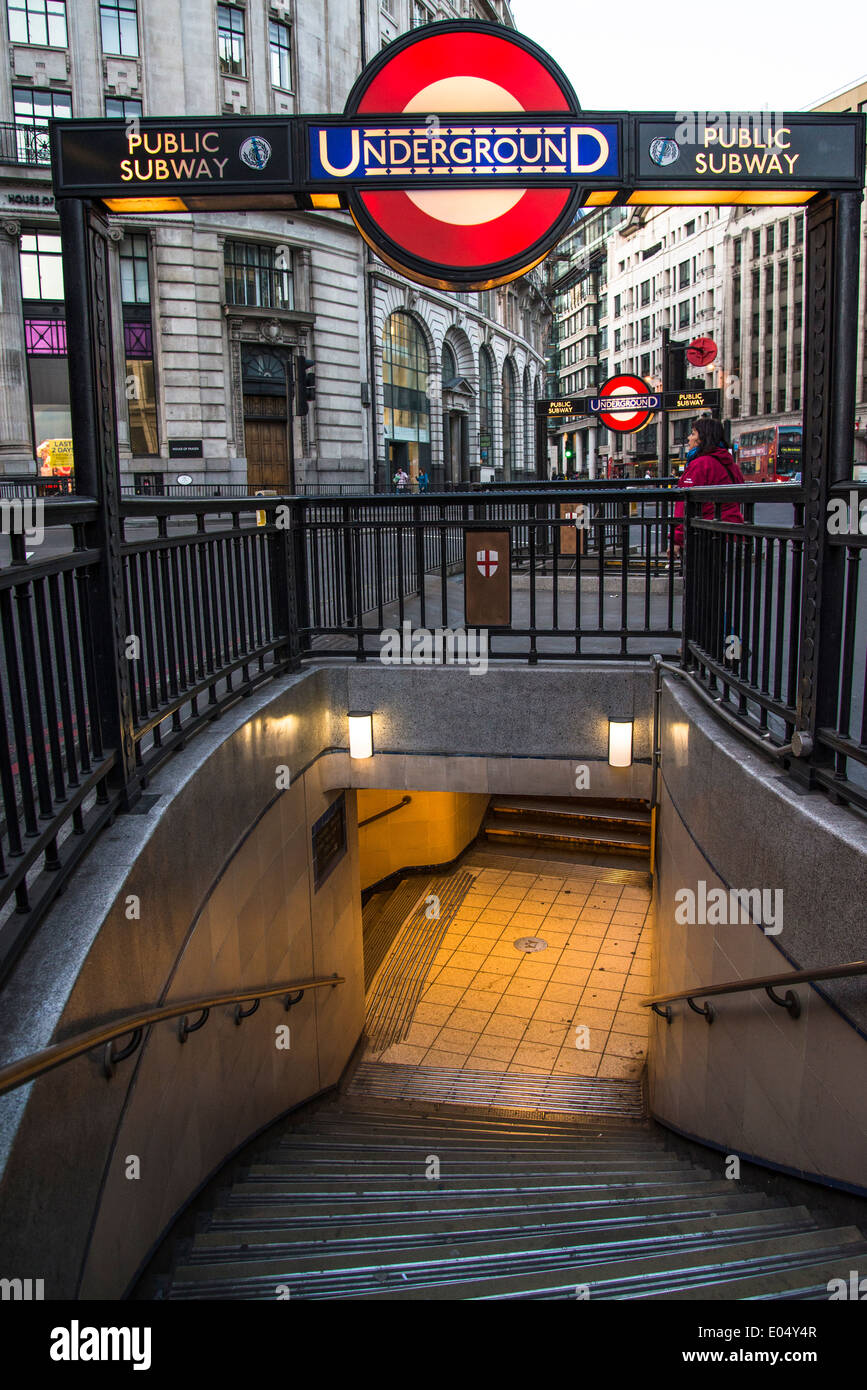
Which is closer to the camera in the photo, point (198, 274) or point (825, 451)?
point (825, 451)

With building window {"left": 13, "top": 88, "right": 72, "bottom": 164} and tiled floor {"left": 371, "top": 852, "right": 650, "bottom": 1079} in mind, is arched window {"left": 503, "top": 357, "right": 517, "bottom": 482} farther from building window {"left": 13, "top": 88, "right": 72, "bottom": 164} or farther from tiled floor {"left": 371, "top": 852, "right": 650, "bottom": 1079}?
tiled floor {"left": 371, "top": 852, "right": 650, "bottom": 1079}

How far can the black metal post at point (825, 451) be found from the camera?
387 cm

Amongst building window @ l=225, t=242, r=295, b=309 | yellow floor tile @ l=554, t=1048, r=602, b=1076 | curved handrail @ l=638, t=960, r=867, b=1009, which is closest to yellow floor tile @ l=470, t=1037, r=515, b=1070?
yellow floor tile @ l=554, t=1048, r=602, b=1076

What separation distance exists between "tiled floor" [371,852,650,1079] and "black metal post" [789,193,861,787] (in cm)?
616

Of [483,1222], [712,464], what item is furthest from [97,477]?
[712,464]

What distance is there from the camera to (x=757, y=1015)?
4461 millimetres

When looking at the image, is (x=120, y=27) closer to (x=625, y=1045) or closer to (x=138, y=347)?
(x=138, y=347)

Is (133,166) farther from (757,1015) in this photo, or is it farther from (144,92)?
(144,92)

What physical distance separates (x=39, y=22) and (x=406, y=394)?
18.8 metres

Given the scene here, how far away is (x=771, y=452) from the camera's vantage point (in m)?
54.8

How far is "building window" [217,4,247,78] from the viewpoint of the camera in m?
31.0

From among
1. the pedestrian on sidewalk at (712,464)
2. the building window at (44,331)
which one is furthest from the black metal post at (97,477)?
the building window at (44,331)

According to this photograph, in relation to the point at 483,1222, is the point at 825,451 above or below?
above
